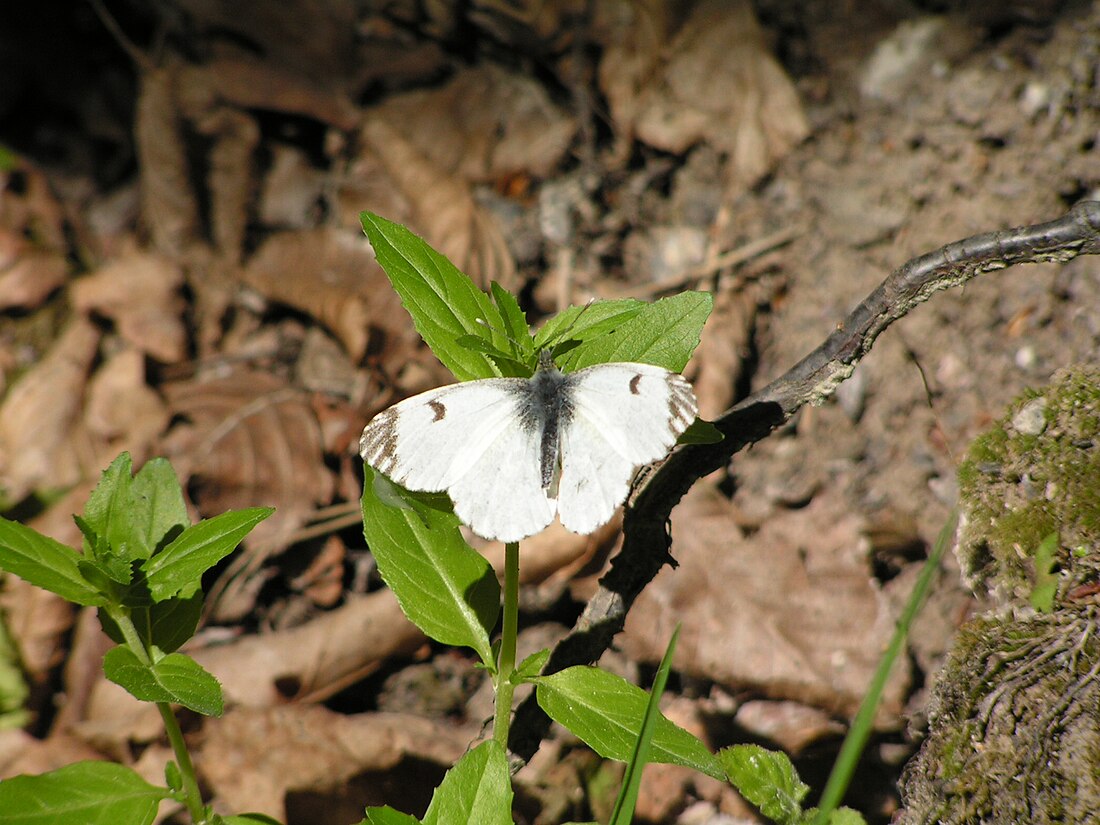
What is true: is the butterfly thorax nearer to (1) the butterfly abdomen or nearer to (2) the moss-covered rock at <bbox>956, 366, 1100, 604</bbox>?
(1) the butterfly abdomen

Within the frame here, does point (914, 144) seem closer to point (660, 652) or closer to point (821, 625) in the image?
point (821, 625)

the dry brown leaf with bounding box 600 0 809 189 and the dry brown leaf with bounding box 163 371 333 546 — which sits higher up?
the dry brown leaf with bounding box 600 0 809 189

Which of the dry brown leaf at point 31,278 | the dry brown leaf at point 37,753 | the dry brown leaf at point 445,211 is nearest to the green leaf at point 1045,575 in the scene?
the dry brown leaf at point 445,211

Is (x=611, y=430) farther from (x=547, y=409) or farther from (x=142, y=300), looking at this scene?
(x=142, y=300)

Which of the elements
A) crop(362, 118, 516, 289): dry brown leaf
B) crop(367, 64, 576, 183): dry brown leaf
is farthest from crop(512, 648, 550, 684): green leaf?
crop(367, 64, 576, 183): dry brown leaf

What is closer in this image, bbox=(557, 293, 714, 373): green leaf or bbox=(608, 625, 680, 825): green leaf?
bbox=(608, 625, 680, 825): green leaf

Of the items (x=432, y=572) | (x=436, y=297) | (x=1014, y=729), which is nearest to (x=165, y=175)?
(x=436, y=297)
